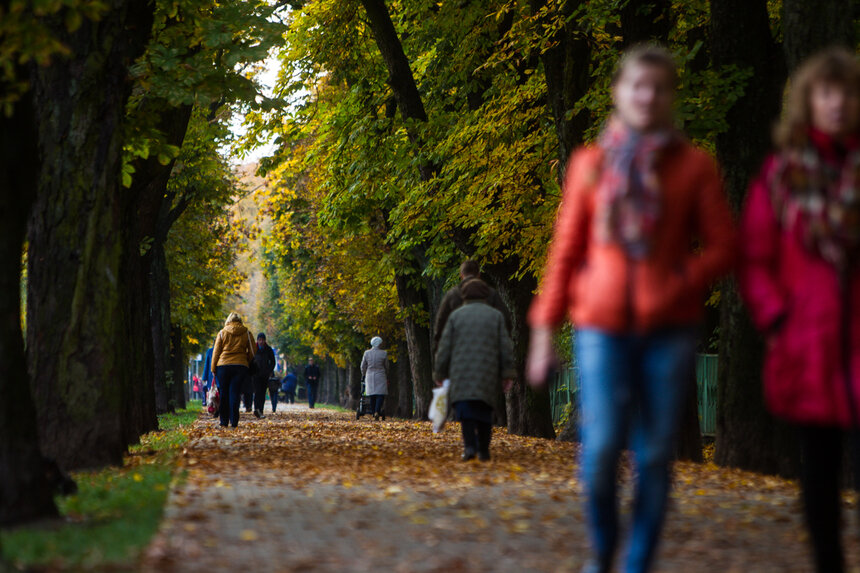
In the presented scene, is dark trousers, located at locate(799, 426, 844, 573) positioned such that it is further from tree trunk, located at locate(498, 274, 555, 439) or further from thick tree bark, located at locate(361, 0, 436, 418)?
thick tree bark, located at locate(361, 0, 436, 418)

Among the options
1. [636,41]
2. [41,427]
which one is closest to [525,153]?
[636,41]

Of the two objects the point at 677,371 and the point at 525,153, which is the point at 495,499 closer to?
the point at 677,371

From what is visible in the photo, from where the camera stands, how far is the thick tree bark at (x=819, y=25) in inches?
400

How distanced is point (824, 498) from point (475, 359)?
294 inches

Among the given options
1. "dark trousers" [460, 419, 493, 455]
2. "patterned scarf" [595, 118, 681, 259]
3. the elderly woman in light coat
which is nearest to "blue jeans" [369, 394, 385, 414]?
the elderly woman in light coat

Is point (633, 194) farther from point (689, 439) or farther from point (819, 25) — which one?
point (689, 439)

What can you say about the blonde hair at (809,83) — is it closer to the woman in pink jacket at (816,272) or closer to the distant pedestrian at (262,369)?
the woman in pink jacket at (816,272)

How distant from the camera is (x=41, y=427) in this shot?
11781 millimetres

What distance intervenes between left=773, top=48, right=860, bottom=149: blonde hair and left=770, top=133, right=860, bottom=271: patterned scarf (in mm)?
48

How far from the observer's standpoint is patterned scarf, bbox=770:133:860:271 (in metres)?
4.80

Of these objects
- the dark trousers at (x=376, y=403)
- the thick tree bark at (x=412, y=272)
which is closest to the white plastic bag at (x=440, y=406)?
the thick tree bark at (x=412, y=272)

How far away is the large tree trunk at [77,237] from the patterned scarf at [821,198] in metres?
8.12

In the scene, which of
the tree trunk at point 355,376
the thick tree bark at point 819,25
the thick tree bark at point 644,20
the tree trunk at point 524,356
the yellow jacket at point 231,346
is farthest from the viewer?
the tree trunk at point 355,376

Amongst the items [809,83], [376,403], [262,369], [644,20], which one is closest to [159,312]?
→ [262,369]
